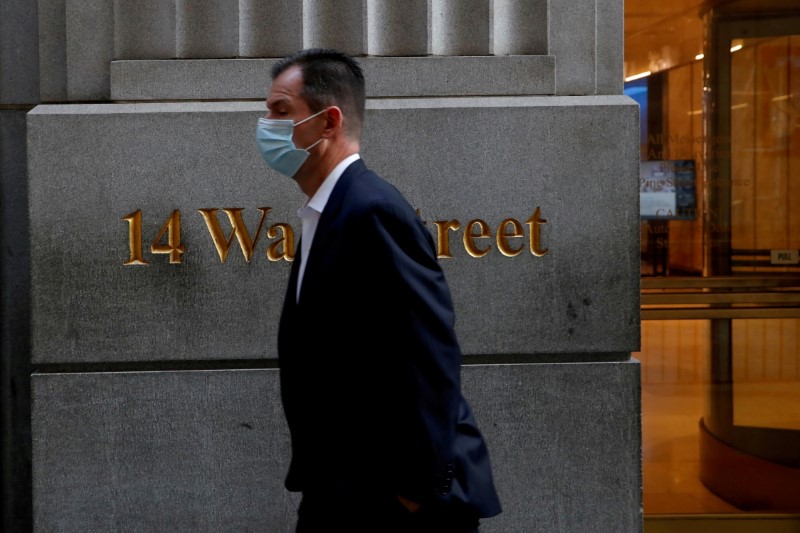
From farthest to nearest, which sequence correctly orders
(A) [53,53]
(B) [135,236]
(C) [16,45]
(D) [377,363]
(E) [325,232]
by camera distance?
1. (C) [16,45]
2. (A) [53,53]
3. (B) [135,236]
4. (E) [325,232]
5. (D) [377,363]

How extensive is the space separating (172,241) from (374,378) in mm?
1948

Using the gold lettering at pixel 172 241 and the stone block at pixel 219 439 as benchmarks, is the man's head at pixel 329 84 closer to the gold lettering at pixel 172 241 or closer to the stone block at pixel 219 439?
the gold lettering at pixel 172 241

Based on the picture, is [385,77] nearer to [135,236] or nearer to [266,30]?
[266,30]

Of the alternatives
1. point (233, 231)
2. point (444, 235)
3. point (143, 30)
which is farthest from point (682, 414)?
point (143, 30)

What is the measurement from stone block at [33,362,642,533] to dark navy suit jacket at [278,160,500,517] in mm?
1588

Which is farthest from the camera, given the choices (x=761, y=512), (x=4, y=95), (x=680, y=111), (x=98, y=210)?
(x=761, y=512)

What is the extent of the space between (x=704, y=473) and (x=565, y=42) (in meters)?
2.63

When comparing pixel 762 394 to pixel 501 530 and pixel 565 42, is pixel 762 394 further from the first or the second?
pixel 565 42

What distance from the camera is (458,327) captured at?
167 inches

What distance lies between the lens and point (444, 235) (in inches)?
167

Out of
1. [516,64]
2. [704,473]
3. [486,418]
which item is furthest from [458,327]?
[704,473]

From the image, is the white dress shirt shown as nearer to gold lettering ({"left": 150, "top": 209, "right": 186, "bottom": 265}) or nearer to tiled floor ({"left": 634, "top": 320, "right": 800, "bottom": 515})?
gold lettering ({"left": 150, "top": 209, "right": 186, "bottom": 265})

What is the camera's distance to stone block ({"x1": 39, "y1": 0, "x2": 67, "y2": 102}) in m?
4.42

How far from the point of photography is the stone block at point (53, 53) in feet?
14.5
